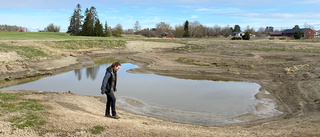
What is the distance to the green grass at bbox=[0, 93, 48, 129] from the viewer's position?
26.2 feet

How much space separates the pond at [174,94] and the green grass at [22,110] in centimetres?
262

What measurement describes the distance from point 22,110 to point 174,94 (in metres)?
9.37

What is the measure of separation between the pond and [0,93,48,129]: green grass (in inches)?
103

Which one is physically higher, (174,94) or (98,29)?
(98,29)

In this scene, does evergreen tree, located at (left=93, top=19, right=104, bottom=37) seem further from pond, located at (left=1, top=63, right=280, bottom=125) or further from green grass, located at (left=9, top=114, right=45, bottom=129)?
green grass, located at (left=9, top=114, right=45, bottom=129)

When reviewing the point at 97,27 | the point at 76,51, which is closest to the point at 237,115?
the point at 76,51

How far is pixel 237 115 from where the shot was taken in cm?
1216

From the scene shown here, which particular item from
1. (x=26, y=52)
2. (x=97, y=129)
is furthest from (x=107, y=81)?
(x=26, y=52)

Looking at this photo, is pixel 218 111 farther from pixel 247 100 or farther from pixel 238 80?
pixel 238 80

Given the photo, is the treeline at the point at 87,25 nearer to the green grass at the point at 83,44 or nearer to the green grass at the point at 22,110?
the green grass at the point at 83,44

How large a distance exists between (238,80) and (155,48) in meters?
32.0

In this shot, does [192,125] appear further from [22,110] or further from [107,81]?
[22,110]

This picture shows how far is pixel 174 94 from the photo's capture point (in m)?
16.4

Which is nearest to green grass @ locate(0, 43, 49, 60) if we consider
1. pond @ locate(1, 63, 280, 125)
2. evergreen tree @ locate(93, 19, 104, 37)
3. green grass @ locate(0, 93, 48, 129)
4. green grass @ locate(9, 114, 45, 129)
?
pond @ locate(1, 63, 280, 125)
